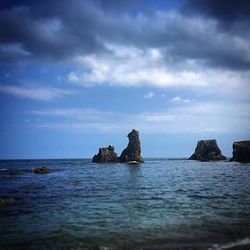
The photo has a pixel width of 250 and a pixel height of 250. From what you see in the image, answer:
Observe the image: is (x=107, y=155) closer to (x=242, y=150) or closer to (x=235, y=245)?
(x=242, y=150)

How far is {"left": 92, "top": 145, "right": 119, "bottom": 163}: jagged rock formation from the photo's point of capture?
547 feet

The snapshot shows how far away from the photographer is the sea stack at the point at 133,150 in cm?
15500

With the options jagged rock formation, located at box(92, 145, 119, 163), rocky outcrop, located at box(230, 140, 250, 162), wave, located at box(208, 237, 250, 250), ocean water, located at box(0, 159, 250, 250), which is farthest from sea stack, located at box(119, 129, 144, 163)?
wave, located at box(208, 237, 250, 250)

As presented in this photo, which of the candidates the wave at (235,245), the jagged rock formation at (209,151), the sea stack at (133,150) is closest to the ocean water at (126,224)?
the wave at (235,245)

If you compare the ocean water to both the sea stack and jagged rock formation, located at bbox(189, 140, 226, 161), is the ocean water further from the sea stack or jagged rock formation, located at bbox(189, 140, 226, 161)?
jagged rock formation, located at bbox(189, 140, 226, 161)

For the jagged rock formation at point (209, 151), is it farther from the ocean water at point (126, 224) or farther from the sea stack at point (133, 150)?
the ocean water at point (126, 224)

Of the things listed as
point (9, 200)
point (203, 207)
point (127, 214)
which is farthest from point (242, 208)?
point (9, 200)

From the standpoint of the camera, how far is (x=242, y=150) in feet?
450

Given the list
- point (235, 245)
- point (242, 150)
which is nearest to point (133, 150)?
point (242, 150)

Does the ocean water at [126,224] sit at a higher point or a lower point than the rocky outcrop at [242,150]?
lower

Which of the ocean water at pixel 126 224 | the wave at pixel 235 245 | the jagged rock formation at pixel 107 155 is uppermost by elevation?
the jagged rock formation at pixel 107 155

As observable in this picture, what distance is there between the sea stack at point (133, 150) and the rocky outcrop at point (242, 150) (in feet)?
153

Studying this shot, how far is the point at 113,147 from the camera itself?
170 m

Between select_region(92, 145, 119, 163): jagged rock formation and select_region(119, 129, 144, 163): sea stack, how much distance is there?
605 cm
